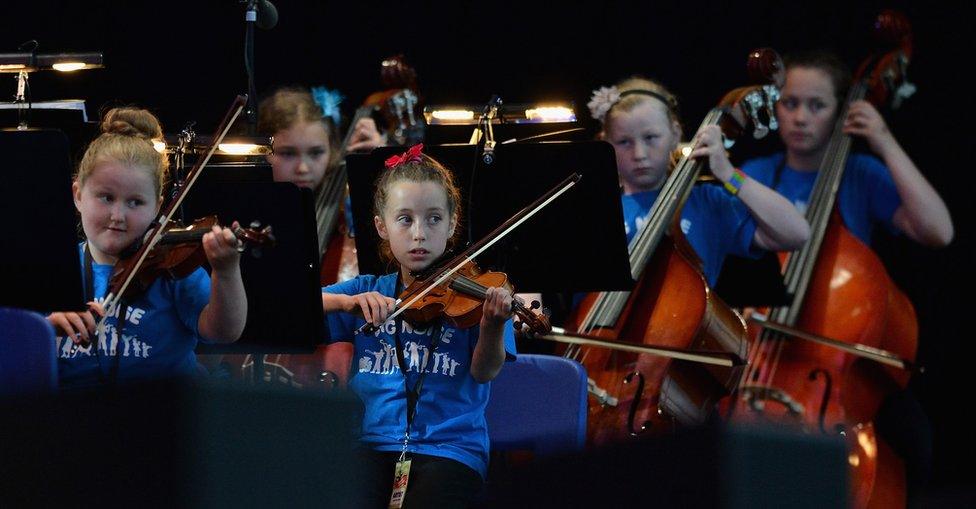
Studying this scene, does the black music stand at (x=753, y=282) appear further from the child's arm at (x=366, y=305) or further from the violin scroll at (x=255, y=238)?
the violin scroll at (x=255, y=238)

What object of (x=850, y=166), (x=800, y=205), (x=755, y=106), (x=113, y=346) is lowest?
(x=113, y=346)

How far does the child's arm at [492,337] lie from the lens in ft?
7.16

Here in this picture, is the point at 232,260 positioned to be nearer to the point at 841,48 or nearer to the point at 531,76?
the point at 531,76

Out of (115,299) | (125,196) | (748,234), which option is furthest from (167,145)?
(748,234)

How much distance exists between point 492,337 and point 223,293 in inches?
18.1

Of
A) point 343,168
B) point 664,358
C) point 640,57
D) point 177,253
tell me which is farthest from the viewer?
point 640,57

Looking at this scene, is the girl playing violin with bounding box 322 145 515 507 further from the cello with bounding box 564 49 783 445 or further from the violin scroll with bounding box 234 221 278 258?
the cello with bounding box 564 49 783 445

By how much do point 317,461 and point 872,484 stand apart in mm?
2440

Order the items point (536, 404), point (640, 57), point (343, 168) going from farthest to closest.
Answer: point (640, 57), point (343, 168), point (536, 404)

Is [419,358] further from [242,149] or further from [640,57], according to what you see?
[640,57]

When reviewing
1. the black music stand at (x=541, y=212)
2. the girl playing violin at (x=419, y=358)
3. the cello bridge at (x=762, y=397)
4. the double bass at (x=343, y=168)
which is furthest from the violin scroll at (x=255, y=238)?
the cello bridge at (x=762, y=397)

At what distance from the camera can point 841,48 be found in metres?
4.04

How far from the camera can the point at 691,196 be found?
131 inches

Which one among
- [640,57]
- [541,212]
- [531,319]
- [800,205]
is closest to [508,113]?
[541,212]
